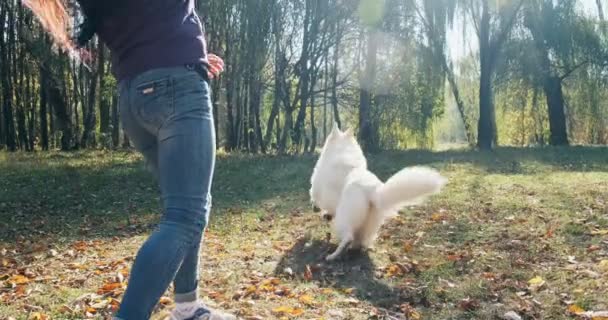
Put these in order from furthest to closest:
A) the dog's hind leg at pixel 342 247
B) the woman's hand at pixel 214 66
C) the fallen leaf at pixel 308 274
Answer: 1. the dog's hind leg at pixel 342 247
2. the fallen leaf at pixel 308 274
3. the woman's hand at pixel 214 66

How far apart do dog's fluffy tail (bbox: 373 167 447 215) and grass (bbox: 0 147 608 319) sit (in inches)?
19.1

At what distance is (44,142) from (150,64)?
1833cm

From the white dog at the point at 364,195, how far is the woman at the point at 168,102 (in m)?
2.50

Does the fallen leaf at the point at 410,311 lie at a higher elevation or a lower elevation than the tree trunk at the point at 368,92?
lower

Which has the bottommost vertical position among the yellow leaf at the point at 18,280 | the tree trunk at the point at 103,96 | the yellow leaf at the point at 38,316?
the yellow leaf at the point at 18,280

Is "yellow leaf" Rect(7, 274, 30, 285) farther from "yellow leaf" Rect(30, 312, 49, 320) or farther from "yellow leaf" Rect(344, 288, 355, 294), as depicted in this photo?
"yellow leaf" Rect(344, 288, 355, 294)

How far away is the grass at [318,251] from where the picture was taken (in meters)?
3.33

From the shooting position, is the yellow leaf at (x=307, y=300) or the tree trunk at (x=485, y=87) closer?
the yellow leaf at (x=307, y=300)

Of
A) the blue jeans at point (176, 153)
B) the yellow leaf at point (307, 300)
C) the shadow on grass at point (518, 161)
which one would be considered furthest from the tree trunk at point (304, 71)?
the blue jeans at point (176, 153)

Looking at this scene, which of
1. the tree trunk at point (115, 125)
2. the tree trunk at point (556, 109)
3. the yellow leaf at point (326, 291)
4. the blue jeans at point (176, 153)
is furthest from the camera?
the tree trunk at point (556, 109)

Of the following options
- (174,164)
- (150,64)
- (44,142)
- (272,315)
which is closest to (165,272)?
(174,164)

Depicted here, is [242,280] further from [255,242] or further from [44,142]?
[44,142]

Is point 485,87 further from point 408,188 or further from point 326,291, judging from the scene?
point 326,291

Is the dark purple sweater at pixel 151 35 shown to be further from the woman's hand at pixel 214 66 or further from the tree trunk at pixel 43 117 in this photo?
the tree trunk at pixel 43 117
